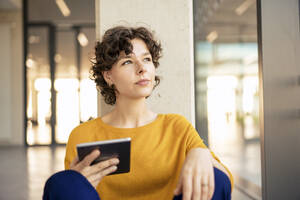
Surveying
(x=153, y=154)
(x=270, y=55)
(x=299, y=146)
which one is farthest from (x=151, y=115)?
(x=299, y=146)

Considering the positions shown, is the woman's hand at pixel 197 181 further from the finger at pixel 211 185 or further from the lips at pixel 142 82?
the lips at pixel 142 82

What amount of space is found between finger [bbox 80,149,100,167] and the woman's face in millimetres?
375

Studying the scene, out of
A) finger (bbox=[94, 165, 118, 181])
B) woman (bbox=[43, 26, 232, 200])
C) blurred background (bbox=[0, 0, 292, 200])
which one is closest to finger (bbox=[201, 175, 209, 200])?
woman (bbox=[43, 26, 232, 200])

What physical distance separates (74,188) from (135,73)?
1.73 ft

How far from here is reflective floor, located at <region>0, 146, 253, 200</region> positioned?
2.90 meters

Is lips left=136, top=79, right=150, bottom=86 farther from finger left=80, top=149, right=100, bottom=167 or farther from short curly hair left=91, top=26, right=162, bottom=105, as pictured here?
finger left=80, top=149, right=100, bottom=167

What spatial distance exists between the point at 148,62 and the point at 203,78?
4.37ft

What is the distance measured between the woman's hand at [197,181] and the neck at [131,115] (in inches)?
16.0

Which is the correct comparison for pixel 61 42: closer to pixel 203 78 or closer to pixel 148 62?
pixel 203 78

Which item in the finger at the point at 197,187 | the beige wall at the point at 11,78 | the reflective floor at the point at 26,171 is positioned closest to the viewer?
the finger at the point at 197,187

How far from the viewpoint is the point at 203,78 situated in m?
2.47

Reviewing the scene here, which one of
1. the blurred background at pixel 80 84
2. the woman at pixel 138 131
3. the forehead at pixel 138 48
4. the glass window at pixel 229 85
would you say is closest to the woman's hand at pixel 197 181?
the woman at pixel 138 131

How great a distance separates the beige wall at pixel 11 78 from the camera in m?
6.79

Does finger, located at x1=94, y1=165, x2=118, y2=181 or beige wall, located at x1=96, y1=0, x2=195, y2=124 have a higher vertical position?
beige wall, located at x1=96, y1=0, x2=195, y2=124
